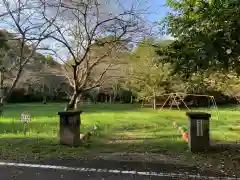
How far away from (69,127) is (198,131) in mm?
3097

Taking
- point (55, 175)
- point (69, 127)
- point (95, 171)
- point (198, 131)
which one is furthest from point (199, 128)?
point (55, 175)

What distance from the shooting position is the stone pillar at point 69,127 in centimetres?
791

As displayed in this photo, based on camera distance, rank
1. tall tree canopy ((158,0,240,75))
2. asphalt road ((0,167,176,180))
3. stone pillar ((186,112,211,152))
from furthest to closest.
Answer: stone pillar ((186,112,211,152)) < tall tree canopy ((158,0,240,75)) < asphalt road ((0,167,176,180))

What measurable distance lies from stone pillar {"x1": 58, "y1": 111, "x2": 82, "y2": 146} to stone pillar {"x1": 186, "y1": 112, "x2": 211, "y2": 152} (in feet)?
9.07

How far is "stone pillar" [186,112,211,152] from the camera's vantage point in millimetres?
7355

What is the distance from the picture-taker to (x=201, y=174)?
550cm

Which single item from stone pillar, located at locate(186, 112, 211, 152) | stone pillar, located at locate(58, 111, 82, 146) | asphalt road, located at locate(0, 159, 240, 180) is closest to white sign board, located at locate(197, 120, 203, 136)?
stone pillar, located at locate(186, 112, 211, 152)

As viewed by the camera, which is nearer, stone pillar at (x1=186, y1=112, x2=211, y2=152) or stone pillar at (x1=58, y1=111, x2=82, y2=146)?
stone pillar at (x1=186, y1=112, x2=211, y2=152)

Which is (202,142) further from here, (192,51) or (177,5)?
(177,5)

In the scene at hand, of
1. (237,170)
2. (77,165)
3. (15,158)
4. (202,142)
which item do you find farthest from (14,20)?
(237,170)

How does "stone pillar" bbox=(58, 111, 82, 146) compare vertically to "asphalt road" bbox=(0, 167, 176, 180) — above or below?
above

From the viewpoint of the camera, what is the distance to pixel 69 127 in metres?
7.91

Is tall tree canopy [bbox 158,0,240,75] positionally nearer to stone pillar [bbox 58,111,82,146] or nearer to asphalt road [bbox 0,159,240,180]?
asphalt road [bbox 0,159,240,180]

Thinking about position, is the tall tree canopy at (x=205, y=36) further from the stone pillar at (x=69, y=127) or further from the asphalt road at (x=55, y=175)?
the stone pillar at (x=69, y=127)
